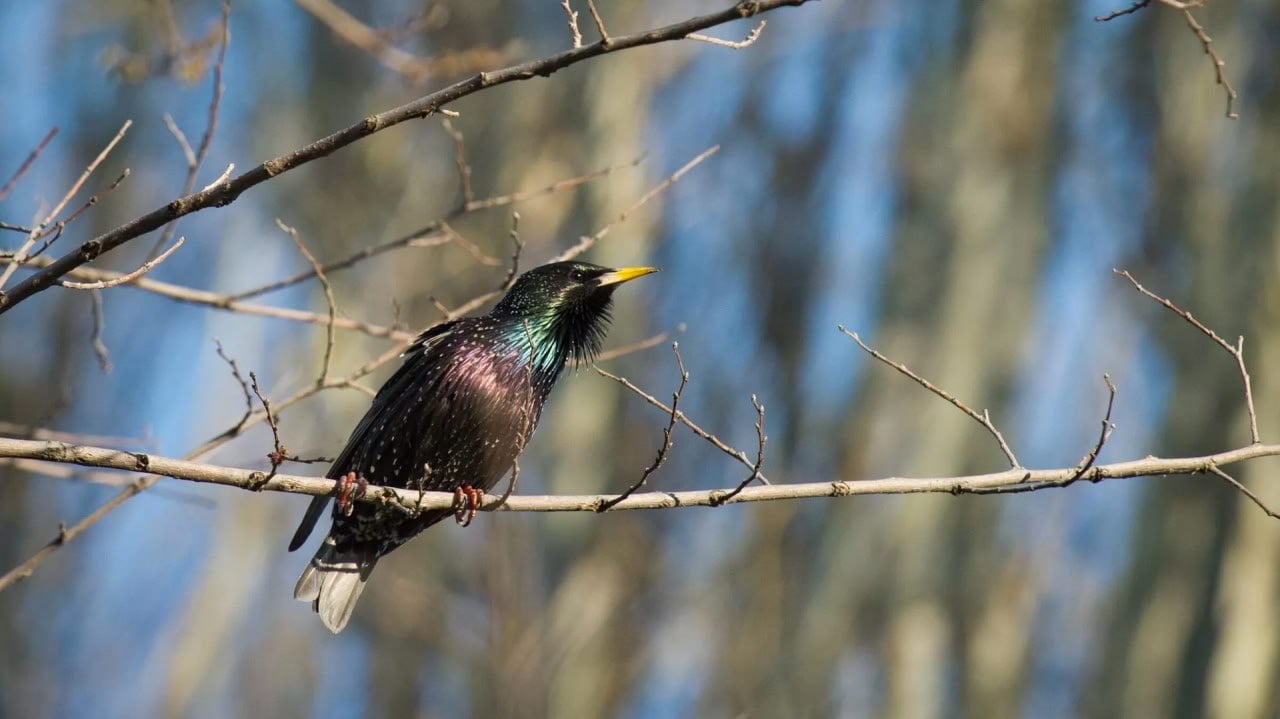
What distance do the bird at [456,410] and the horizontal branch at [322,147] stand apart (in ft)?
5.26

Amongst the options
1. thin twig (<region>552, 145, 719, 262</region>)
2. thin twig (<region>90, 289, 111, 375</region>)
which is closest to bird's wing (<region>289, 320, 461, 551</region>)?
thin twig (<region>552, 145, 719, 262</region>)

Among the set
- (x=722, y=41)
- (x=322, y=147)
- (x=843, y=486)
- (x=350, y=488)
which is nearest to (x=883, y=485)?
(x=843, y=486)

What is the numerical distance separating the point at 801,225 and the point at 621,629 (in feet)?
14.2

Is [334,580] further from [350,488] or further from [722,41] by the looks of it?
[722,41]

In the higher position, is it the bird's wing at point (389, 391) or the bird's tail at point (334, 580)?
the bird's wing at point (389, 391)

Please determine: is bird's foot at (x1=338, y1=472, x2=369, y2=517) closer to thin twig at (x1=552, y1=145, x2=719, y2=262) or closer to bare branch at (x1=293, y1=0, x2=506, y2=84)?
thin twig at (x1=552, y1=145, x2=719, y2=262)

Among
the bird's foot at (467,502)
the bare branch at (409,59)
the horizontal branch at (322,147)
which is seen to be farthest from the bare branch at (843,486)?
the bare branch at (409,59)

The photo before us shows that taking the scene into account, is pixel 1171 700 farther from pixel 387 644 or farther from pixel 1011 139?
pixel 387 644

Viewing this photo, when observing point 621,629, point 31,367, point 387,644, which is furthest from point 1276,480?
point 31,367

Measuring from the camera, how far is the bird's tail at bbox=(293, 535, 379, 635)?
4641mm

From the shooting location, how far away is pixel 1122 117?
11.2 meters

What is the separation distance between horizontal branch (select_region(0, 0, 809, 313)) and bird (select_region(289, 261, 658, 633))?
1.60m

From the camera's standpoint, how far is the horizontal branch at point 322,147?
8.27 ft

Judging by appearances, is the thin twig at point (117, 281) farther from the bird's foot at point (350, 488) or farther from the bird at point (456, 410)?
the bird at point (456, 410)
